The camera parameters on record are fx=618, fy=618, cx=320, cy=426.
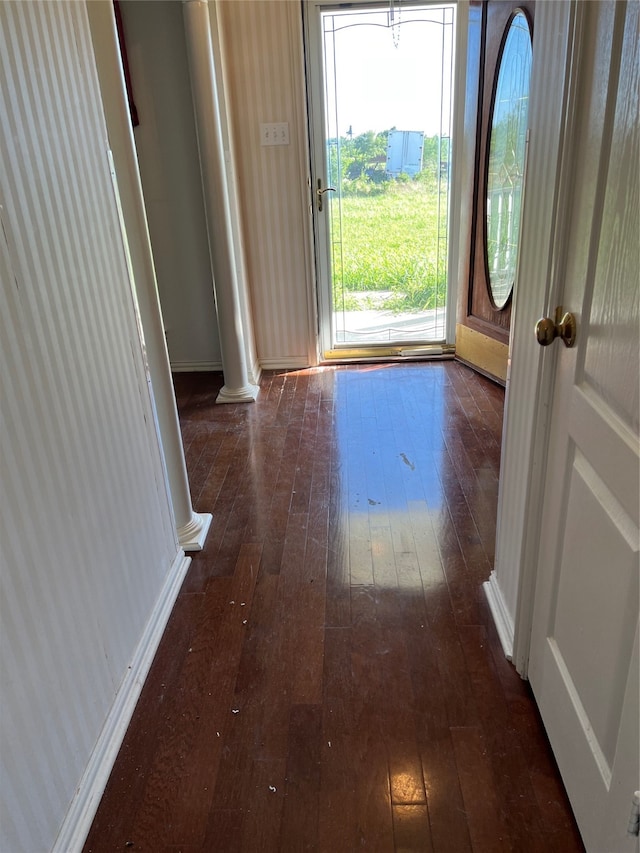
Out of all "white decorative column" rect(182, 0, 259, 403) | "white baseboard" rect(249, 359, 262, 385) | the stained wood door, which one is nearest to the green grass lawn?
the stained wood door

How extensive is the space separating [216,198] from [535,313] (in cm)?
232

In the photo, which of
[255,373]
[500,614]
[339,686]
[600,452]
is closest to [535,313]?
[600,452]

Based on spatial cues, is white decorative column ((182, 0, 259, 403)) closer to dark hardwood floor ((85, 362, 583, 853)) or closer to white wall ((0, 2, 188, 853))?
dark hardwood floor ((85, 362, 583, 853))

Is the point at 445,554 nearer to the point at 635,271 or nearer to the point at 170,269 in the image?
the point at 635,271

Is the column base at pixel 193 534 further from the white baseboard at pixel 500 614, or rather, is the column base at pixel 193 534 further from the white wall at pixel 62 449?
the white baseboard at pixel 500 614

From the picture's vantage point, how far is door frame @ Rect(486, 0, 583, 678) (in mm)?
1174

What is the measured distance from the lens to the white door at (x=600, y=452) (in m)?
0.95

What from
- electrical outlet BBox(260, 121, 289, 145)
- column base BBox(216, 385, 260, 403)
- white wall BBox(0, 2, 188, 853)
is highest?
electrical outlet BBox(260, 121, 289, 145)

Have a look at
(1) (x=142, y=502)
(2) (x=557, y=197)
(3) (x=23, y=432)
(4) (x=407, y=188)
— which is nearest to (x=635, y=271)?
(2) (x=557, y=197)

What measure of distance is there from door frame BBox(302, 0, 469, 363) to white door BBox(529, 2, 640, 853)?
2.80 m

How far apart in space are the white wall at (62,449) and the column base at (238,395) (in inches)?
71.5

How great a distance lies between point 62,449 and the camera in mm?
1317

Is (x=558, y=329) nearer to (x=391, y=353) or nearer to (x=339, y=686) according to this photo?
(x=339, y=686)

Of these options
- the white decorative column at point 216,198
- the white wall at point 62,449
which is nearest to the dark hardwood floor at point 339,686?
the white wall at point 62,449
